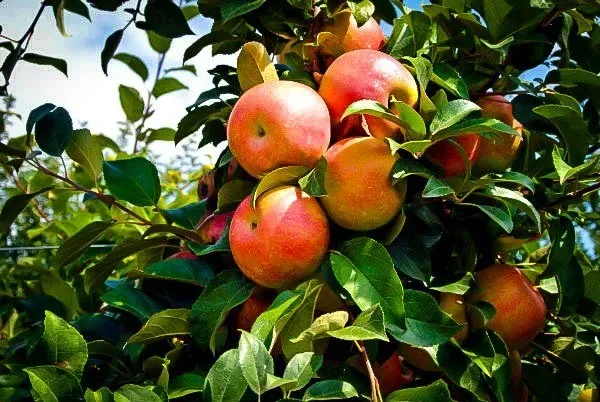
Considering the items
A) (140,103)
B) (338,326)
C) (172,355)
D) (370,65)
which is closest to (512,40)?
(370,65)

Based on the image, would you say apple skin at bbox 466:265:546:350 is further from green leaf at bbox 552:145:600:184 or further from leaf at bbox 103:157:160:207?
leaf at bbox 103:157:160:207

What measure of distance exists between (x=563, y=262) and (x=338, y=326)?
0.41 metres

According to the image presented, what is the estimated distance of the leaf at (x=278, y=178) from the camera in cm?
81

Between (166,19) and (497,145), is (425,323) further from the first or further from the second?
(166,19)

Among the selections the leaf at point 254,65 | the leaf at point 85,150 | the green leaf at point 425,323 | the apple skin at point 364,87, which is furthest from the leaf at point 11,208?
the green leaf at point 425,323

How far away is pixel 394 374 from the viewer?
92 centimetres

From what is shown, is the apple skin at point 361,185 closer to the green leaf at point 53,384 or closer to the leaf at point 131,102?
the green leaf at point 53,384

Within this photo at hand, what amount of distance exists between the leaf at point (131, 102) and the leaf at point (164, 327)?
90 centimetres

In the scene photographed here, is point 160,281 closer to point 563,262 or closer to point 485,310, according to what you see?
point 485,310

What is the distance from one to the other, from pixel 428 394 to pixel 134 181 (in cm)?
60

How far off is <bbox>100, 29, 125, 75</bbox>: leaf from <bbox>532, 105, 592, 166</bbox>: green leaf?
840 mm

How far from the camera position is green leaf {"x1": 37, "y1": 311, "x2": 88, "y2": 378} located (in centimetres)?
83

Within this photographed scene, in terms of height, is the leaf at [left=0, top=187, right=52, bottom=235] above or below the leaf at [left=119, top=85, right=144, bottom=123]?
above

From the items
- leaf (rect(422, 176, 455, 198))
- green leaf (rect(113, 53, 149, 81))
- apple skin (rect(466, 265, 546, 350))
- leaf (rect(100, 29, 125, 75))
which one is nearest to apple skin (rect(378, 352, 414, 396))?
apple skin (rect(466, 265, 546, 350))
